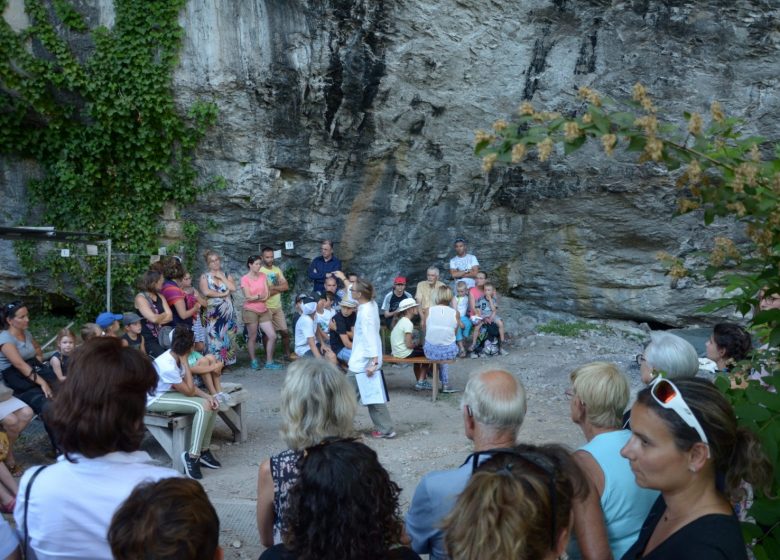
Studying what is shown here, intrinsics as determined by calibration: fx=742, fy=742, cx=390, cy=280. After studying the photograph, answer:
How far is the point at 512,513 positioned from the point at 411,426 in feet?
21.5

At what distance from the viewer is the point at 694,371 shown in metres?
3.58

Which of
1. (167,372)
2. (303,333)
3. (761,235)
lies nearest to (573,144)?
(761,235)

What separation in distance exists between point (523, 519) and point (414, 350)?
7835 mm

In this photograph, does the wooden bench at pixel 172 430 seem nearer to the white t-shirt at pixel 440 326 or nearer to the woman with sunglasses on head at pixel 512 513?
the white t-shirt at pixel 440 326

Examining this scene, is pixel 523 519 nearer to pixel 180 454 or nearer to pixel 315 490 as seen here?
pixel 315 490

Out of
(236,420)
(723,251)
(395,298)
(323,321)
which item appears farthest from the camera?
(395,298)

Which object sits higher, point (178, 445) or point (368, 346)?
point (368, 346)

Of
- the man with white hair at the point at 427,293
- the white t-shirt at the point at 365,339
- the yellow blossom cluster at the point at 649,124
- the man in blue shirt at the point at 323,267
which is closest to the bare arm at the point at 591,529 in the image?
the yellow blossom cluster at the point at 649,124

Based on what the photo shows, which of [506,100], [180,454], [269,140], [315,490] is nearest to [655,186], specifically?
[506,100]

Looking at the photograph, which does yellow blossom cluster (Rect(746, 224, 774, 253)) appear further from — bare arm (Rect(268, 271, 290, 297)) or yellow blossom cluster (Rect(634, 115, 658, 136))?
bare arm (Rect(268, 271, 290, 297))

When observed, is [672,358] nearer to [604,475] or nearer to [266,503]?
[604,475]

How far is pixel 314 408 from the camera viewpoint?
312 cm

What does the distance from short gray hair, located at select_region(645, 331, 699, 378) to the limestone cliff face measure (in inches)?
353

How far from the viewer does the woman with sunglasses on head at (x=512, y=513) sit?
1.83m
